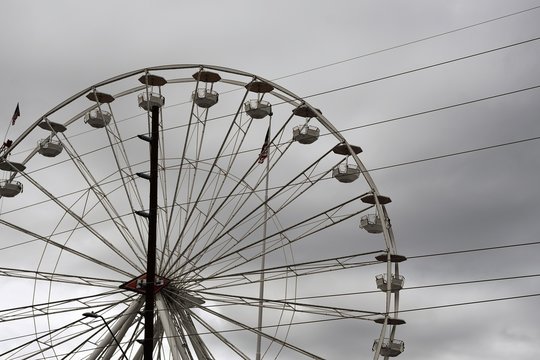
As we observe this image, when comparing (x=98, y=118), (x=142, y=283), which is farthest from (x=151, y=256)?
(x=98, y=118)

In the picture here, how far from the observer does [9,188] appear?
33000mm

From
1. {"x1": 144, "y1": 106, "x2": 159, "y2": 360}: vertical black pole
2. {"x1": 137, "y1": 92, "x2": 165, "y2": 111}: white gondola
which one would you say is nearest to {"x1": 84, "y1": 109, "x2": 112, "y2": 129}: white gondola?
{"x1": 137, "y1": 92, "x2": 165, "y2": 111}: white gondola

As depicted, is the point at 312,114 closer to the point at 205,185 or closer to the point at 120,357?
the point at 205,185

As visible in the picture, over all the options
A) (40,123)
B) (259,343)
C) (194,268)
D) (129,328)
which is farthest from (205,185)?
(259,343)

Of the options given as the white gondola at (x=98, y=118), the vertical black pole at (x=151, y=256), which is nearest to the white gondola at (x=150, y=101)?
the white gondola at (x=98, y=118)

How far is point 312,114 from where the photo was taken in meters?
31.0

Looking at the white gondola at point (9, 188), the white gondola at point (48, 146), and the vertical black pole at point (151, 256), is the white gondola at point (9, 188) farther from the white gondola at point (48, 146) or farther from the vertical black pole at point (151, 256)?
the vertical black pole at point (151, 256)

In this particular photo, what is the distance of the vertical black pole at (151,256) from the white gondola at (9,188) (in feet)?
39.3

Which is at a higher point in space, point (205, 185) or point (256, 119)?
point (256, 119)

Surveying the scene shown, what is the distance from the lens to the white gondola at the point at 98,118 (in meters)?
32.2

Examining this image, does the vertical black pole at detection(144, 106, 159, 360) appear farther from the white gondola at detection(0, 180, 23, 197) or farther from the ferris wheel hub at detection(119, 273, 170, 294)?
the white gondola at detection(0, 180, 23, 197)

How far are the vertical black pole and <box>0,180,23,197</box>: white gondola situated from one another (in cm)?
1197

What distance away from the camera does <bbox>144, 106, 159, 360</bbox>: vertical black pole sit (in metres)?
20.2

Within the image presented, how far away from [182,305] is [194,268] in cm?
109
